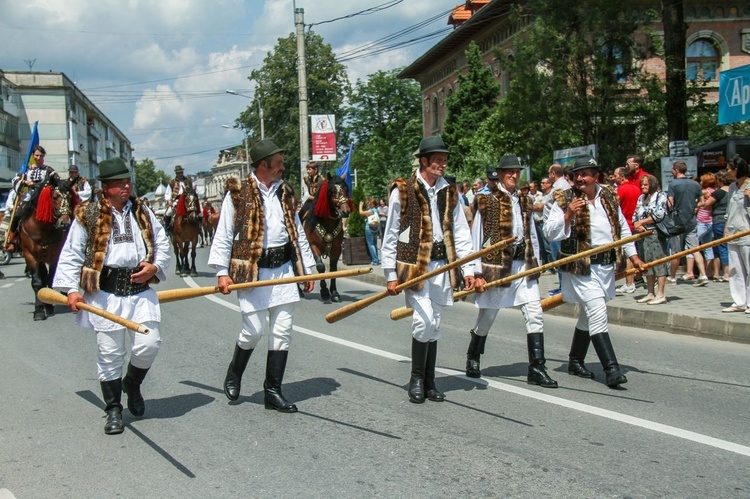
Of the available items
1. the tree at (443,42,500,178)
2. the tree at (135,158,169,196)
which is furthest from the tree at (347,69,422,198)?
the tree at (135,158,169,196)

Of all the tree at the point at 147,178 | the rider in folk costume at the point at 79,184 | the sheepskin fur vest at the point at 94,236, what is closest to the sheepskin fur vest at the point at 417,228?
the sheepskin fur vest at the point at 94,236

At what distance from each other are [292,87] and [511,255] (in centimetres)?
5965

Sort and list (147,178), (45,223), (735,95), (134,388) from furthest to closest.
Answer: (147,178), (735,95), (45,223), (134,388)

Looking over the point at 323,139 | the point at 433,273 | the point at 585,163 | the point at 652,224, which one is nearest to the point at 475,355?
the point at 433,273

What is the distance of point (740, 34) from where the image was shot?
36.1m

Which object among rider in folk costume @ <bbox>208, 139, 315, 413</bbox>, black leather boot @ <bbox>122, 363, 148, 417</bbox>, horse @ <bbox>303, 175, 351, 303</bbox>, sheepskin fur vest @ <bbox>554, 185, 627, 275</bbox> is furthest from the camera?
horse @ <bbox>303, 175, 351, 303</bbox>

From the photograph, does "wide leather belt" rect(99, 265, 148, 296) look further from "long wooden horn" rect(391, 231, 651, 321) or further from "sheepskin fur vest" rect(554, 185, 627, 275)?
"sheepskin fur vest" rect(554, 185, 627, 275)

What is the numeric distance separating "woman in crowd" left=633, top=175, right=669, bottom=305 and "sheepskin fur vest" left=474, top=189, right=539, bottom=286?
4.98 metres

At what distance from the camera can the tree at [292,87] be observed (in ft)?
215

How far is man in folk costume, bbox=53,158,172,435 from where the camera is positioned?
6.05 meters

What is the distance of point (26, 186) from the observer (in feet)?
43.5

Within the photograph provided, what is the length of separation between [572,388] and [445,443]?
203 cm

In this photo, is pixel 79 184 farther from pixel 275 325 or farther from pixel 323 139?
pixel 323 139

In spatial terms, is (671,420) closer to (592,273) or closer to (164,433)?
(592,273)
